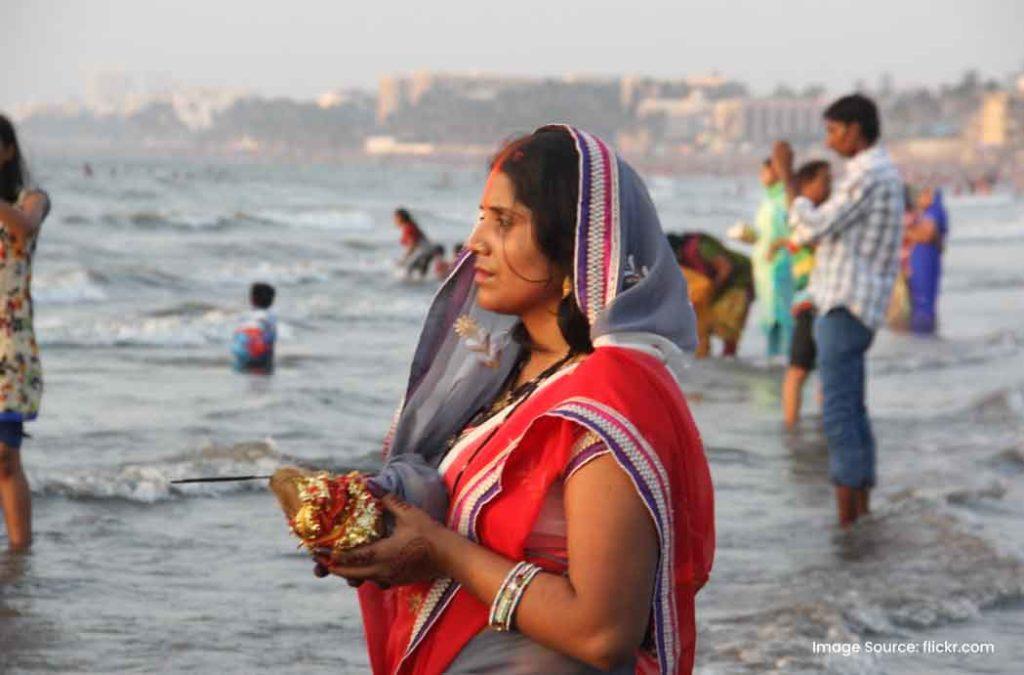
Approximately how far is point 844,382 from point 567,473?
4794mm

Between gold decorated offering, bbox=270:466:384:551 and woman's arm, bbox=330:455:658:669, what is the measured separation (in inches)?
6.1

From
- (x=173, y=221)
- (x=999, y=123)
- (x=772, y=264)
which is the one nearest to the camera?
(x=772, y=264)

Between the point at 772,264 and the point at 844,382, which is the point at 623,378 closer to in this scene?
the point at 844,382

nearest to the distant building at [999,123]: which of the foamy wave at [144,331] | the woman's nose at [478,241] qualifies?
the foamy wave at [144,331]

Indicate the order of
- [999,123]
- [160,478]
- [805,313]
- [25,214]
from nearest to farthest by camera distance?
[25,214]
[160,478]
[805,313]
[999,123]

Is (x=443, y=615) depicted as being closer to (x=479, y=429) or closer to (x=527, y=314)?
(x=479, y=429)

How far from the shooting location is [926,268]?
16.8 metres

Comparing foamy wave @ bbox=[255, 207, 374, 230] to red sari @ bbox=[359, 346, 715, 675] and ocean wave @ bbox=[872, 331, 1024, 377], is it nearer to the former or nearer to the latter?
ocean wave @ bbox=[872, 331, 1024, 377]

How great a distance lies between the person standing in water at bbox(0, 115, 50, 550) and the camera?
19.6 feet

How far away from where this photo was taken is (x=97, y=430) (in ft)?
34.0

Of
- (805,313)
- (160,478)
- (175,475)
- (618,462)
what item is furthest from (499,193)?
(175,475)

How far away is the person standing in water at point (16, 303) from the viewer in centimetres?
597

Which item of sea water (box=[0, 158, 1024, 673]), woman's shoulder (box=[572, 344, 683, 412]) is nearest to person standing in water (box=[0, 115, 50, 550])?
sea water (box=[0, 158, 1024, 673])

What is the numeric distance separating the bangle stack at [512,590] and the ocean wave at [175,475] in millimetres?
5372
